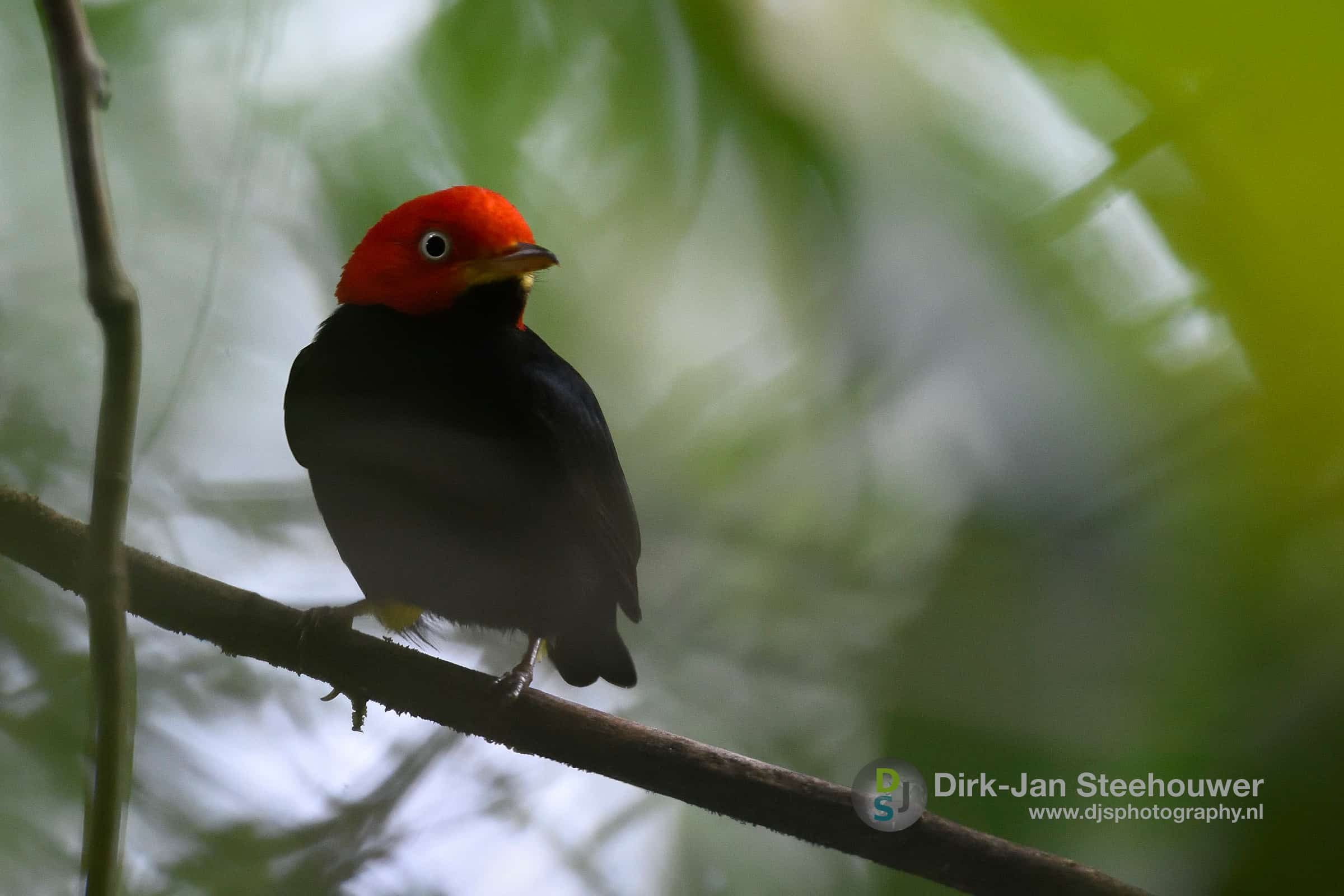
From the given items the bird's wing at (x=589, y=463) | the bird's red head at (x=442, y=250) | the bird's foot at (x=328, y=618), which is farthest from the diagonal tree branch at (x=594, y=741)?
the bird's red head at (x=442, y=250)

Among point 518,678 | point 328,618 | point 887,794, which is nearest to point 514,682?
point 518,678

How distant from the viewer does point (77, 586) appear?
27.5 inches

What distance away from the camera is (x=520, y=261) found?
0.82 meters

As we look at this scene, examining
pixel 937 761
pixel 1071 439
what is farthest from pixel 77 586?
pixel 1071 439

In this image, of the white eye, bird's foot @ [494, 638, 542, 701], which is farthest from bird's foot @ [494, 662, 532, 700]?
the white eye

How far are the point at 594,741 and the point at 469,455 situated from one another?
25 cm

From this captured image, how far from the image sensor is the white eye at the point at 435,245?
86cm

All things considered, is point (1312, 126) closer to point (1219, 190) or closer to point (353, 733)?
point (1219, 190)

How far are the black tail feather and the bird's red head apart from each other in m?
0.28

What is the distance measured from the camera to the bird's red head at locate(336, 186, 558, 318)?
832mm

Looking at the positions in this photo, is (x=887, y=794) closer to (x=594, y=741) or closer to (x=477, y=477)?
(x=594, y=741)

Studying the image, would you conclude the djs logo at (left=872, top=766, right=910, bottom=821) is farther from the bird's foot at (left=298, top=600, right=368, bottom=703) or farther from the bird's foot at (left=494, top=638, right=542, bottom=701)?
the bird's foot at (left=298, top=600, right=368, bottom=703)

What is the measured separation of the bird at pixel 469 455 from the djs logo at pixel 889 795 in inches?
8.0

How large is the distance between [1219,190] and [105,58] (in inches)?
35.7
